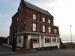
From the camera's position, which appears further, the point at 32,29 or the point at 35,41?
the point at 32,29

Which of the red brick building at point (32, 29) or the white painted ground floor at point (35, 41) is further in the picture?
the red brick building at point (32, 29)

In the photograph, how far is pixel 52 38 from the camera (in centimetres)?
5262

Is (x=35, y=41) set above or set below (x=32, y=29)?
below

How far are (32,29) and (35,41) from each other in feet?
13.4

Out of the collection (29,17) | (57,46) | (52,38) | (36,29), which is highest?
(29,17)

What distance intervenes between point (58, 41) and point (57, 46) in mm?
2276

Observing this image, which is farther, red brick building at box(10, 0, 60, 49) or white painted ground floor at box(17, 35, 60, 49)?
red brick building at box(10, 0, 60, 49)

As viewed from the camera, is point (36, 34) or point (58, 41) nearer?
point (36, 34)

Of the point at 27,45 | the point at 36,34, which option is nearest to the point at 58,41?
the point at 36,34

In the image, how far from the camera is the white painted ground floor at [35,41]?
135ft

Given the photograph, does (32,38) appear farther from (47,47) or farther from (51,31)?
(51,31)

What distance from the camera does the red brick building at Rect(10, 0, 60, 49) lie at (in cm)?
4153

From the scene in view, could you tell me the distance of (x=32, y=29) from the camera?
44094mm

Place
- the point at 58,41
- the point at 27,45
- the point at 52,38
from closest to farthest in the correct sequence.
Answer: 1. the point at 27,45
2. the point at 52,38
3. the point at 58,41
